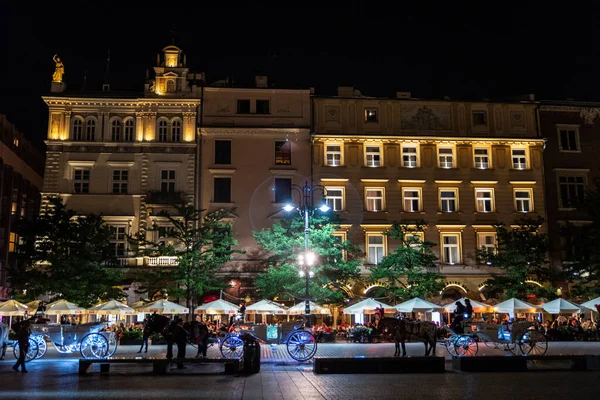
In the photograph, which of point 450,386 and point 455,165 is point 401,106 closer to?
point 455,165

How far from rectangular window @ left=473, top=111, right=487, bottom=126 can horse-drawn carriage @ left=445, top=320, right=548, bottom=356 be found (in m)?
25.4

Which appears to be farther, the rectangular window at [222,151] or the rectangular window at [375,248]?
the rectangular window at [222,151]

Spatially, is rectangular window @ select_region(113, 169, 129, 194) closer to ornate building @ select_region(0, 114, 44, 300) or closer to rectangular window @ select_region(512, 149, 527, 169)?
ornate building @ select_region(0, 114, 44, 300)

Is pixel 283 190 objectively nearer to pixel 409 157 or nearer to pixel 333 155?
pixel 333 155

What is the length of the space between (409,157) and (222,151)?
1370cm

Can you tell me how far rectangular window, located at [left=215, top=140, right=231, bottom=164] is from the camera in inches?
1903

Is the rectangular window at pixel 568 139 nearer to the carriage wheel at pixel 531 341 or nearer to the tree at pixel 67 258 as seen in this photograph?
the carriage wheel at pixel 531 341

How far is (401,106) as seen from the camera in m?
49.7

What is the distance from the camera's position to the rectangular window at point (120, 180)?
47513 millimetres

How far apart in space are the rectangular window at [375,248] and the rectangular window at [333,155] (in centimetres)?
582

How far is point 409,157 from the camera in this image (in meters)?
49.3

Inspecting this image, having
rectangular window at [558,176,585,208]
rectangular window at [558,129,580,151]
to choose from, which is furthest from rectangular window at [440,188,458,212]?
rectangular window at [558,129,580,151]

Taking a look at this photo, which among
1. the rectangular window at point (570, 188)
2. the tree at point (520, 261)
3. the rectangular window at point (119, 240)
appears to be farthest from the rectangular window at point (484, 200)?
the rectangular window at point (119, 240)

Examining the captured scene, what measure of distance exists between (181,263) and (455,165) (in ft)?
71.0
